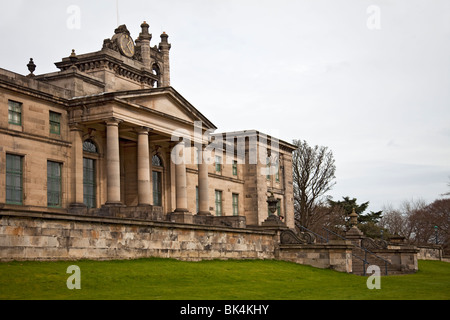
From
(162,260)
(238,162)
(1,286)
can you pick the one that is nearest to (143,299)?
(1,286)

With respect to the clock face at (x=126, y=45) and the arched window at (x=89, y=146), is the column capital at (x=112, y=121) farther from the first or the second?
the clock face at (x=126, y=45)

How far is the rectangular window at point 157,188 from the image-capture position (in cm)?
4084

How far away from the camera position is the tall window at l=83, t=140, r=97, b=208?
115 feet

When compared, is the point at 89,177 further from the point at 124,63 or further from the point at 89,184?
the point at 124,63

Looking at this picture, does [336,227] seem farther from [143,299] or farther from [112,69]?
[143,299]

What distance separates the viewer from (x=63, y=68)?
3772 cm

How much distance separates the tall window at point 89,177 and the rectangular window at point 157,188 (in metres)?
5.93

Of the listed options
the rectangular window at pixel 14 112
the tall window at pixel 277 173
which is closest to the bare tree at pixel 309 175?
the tall window at pixel 277 173

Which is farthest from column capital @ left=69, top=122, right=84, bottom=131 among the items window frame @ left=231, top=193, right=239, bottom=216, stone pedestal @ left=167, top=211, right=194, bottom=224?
window frame @ left=231, top=193, right=239, bottom=216

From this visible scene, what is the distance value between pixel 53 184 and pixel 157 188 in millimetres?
9700

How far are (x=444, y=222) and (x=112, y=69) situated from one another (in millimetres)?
56100

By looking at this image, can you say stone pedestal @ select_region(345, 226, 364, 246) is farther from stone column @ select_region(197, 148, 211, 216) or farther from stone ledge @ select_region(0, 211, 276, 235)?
stone ledge @ select_region(0, 211, 276, 235)
